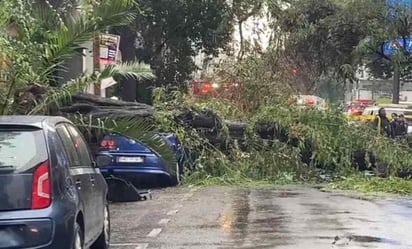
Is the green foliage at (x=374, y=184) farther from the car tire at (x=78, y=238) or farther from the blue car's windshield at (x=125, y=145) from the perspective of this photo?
the car tire at (x=78, y=238)

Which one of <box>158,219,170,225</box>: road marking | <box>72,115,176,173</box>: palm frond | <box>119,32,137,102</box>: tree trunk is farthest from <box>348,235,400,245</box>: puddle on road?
<box>119,32,137,102</box>: tree trunk

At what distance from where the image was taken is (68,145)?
7910 millimetres

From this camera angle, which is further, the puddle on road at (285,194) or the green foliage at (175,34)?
the green foliage at (175,34)

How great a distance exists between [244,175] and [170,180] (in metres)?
2.29

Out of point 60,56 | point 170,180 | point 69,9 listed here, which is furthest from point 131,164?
point 60,56

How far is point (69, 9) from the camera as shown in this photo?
14.2m

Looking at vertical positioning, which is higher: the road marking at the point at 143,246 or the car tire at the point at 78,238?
the car tire at the point at 78,238

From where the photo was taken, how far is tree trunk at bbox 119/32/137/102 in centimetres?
2931

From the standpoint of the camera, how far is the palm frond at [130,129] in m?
11.9

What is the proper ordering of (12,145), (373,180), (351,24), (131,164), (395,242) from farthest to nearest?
(351,24) → (373,180) → (131,164) → (395,242) → (12,145)

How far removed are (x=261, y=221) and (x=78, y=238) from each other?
5.19 metres

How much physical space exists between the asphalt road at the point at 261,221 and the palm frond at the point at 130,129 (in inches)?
44.2

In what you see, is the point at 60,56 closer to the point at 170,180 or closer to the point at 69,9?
the point at 69,9

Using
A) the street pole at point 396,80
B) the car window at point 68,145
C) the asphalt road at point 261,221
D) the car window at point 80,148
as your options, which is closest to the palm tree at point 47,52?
the asphalt road at point 261,221
